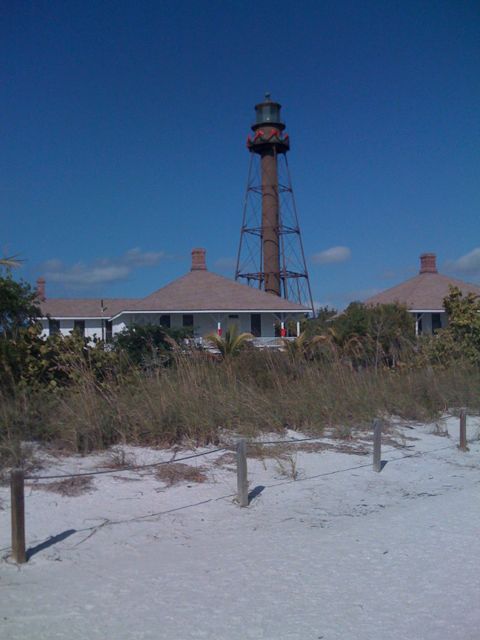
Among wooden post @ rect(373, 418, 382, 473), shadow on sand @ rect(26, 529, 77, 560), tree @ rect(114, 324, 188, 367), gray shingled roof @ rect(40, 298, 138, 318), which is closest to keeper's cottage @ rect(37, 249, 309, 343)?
gray shingled roof @ rect(40, 298, 138, 318)

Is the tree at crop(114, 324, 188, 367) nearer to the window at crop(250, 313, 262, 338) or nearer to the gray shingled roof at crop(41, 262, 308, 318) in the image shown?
the gray shingled roof at crop(41, 262, 308, 318)

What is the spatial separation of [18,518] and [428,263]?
37274mm

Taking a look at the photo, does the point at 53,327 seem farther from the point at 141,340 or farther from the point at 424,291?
the point at 424,291

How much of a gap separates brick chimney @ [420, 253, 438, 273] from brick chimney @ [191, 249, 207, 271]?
12.7 m

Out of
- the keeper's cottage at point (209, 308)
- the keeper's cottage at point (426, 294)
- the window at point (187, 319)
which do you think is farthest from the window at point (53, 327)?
the keeper's cottage at point (426, 294)

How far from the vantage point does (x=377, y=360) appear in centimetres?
1423

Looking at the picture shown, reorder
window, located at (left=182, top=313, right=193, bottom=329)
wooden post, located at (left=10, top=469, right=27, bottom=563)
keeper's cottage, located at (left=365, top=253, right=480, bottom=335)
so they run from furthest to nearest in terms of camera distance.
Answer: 1. keeper's cottage, located at (left=365, top=253, right=480, bottom=335)
2. window, located at (left=182, top=313, right=193, bottom=329)
3. wooden post, located at (left=10, top=469, right=27, bottom=563)

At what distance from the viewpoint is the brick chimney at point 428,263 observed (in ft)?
132

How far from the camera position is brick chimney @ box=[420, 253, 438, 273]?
132 feet

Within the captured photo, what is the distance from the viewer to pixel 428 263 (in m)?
40.3

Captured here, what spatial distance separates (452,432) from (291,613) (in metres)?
8.39

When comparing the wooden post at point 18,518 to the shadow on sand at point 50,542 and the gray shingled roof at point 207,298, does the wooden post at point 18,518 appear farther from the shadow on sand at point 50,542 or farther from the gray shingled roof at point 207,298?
the gray shingled roof at point 207,298

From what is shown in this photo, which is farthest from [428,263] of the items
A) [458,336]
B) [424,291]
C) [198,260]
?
[458,336]

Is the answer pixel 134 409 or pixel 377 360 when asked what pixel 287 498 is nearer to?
pixel 134 409
